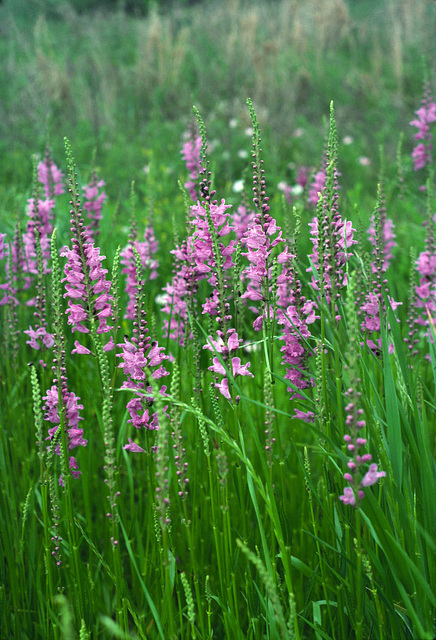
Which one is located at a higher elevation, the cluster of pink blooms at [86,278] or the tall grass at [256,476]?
the cluster of pink blooms at [86,278]

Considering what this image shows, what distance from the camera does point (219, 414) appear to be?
164 cm

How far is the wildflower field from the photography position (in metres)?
1.42

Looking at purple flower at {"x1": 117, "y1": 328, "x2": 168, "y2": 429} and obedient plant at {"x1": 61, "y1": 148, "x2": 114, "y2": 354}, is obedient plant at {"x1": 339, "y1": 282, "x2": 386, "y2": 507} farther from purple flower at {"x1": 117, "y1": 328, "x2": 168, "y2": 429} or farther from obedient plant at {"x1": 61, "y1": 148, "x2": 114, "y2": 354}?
obedient plant at {"x1": 61, "y1": 148, "x2": 114, "y2": 354}

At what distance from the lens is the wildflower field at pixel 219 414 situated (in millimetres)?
1425

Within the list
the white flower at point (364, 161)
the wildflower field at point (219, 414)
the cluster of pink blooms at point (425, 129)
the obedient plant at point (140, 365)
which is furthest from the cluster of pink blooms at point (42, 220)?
the white flower at point (364, 161)

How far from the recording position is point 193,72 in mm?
12359

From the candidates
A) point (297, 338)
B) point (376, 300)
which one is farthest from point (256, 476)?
point (376, 300)

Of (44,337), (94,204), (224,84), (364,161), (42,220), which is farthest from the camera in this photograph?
(224,84)

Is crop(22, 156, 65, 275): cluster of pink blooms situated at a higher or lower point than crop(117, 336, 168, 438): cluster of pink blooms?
higher

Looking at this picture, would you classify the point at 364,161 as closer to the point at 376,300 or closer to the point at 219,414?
the point at 376,300

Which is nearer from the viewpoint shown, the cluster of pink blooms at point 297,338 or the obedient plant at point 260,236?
the obedient plant at point 260,236

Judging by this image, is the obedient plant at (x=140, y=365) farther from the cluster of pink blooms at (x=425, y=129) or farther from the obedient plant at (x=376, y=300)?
the cluster of pink blooms at (x=425, y=129)

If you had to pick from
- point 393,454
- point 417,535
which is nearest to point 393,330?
point 393,454

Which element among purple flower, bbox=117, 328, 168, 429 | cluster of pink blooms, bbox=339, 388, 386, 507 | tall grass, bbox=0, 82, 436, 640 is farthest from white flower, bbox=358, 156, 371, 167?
cluster of pink blooms, bbox=339, 388, 386, 507
